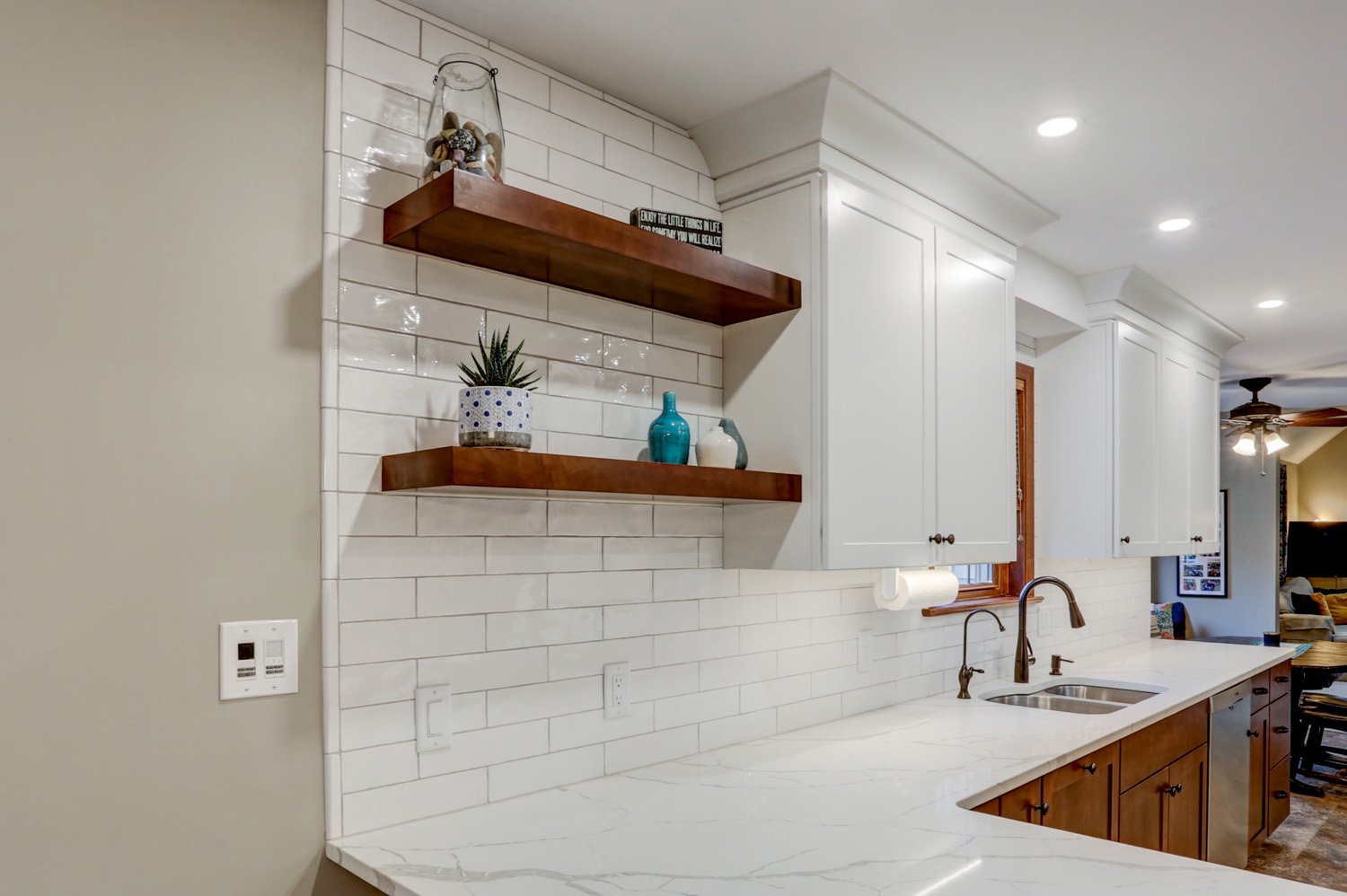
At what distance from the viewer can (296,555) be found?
1.55 m

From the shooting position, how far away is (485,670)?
69.9 inches

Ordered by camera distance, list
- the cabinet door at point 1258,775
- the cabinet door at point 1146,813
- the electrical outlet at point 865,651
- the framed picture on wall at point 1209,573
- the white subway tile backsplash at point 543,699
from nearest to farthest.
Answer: the white subway tile backsplash at point 543,699 → the cabinet door at point 1146,813 → the electrical outlet at point 865,651 → the cabinet door at point 1258,775 → the framed picture on wall at point 1209,573

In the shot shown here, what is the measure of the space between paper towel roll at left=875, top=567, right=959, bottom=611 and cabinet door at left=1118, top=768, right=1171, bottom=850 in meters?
0.76

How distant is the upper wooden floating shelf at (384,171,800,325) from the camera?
5.07 feet

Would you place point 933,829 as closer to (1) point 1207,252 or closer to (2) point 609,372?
(2) point 609,372

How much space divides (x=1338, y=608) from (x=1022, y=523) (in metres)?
7.60

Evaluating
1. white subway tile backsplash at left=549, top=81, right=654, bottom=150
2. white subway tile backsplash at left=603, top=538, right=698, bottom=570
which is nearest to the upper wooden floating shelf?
white subway tile backsplash at left=549, top=81, right=654, bottom=150

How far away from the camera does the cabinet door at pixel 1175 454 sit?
408cm

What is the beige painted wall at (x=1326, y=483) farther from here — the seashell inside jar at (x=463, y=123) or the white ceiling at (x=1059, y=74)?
the seashell inside jar at (x=463, y=123)

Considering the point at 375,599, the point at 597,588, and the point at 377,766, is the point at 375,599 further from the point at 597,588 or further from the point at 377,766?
the point at 597,588

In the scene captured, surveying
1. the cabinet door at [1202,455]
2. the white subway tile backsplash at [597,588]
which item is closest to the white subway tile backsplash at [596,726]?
the white subway tile backsplash at [597,588]

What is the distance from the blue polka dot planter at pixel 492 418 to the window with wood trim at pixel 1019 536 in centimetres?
234

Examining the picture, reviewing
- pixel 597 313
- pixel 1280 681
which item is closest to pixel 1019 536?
pixel 1280 681

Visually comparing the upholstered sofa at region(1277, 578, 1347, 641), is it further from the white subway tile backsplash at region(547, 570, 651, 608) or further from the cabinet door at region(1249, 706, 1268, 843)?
the white subway tile backsplash at region(547, 570, 651, 608)
